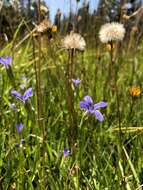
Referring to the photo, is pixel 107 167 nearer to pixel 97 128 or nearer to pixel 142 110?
pixel 97 128

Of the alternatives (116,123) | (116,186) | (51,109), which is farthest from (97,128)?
(116,186)

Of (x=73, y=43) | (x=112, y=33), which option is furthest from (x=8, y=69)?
(x=112, y=33)

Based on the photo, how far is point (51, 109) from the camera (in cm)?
181

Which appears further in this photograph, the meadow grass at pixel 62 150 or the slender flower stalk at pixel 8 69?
the slender flower stalk at pixel 8 69

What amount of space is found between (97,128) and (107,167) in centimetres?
37

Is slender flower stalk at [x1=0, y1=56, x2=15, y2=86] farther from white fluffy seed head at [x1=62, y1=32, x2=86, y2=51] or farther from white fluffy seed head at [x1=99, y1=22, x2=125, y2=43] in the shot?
white fluffy seed head at [x1=99, y1=22, x2=125, y2=43]

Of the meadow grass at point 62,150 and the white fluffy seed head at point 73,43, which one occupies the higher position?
the white fluffy seed head at point 73,43

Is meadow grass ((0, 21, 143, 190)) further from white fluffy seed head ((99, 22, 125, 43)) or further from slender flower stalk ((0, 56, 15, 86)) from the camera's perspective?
white fluffy seed head ((99, 22, 125, 43))

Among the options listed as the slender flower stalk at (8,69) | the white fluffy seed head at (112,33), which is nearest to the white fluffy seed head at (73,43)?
the white fluffy seed head at (112,33)

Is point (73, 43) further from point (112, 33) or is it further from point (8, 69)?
point (8, 69)

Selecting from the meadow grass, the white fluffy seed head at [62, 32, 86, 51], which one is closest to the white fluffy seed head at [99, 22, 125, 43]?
the white fluffy seed head at [62, 32, 86, 51]

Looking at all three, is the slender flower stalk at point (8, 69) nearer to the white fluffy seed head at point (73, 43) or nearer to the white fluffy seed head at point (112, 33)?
the white fluffy seed head at point (73, 43)

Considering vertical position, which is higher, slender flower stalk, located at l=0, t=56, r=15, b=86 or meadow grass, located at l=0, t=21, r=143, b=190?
slender flower stalk, located at l=0, t=56, r=15, b=86

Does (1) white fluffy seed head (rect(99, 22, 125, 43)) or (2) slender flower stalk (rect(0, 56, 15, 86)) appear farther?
(2) slender flower stalk (rect(0, 56, 15, 86))
